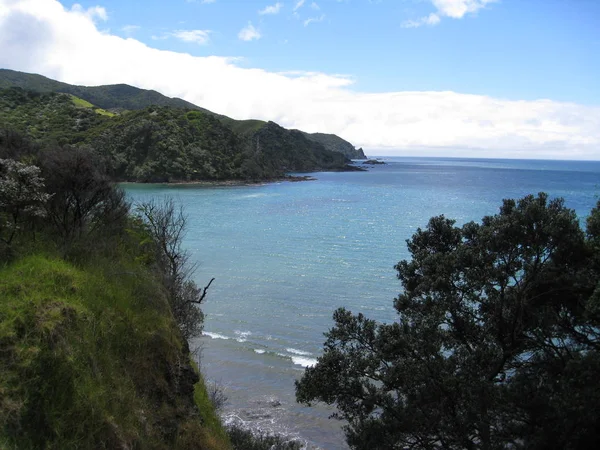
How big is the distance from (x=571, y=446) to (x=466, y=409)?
2248 mm

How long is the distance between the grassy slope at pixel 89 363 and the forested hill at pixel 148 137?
300 feet

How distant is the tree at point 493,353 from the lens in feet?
28.4

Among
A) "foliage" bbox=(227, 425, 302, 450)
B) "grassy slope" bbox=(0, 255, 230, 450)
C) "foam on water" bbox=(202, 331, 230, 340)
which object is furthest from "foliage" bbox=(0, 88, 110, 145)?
"grassy slope" bbox=(0, 255, 230, 450)

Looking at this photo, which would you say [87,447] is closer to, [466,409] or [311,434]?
[466,409]

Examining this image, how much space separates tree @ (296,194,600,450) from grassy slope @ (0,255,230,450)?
332 cm

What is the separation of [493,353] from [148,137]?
369 feet

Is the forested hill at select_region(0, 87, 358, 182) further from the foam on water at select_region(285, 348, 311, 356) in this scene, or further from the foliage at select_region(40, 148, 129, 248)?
the foliage at select_region(40, 148, 129, 248)

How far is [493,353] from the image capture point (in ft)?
30.9

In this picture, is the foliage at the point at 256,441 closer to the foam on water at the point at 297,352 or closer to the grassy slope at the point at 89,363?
the grassy slope at the point at 89,363

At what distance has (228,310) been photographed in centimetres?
2531

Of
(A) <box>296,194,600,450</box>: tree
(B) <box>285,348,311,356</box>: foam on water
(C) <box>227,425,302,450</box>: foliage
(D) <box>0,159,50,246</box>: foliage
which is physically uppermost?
(D) <box>0,159,50,246</box>: foliage

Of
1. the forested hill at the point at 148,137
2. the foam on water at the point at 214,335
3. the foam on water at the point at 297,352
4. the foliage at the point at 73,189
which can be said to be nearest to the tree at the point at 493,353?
the foliage at the point at 73,189

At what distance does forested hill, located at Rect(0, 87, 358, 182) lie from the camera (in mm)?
104125

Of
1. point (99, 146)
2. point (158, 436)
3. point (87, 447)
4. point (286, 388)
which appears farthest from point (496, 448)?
point (99, 146)
